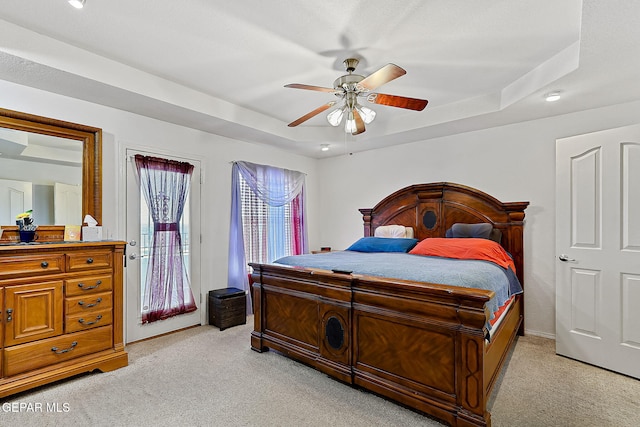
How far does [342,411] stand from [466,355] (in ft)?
2.98

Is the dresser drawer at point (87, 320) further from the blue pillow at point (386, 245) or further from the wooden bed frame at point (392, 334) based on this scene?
the blue pillow at point (386, 245)

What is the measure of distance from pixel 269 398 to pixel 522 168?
3.60m

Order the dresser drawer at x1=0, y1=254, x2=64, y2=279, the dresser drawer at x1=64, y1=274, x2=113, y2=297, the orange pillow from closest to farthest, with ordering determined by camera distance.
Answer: the dresser drawer at x1=0, y1=254, x2=64, y2=279 → the dresser drawer at x1=64, y1=274, x2=113, y2=297 → the orange pillow

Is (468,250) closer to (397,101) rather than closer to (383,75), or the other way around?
(397,101)

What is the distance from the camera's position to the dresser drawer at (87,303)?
255cm

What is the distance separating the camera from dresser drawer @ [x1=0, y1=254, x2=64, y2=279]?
7.47 feet

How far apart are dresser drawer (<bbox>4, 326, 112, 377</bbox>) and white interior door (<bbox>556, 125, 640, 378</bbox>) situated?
165 inches

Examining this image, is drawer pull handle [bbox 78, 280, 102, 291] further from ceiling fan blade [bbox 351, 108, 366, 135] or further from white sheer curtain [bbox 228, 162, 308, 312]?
ceiling fan blade [bbox 351, 108, 366, 135]

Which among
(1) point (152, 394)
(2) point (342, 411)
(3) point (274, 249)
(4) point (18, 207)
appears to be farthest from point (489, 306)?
(4) point (18, 207)

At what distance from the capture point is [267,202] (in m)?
4.78

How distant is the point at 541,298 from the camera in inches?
138

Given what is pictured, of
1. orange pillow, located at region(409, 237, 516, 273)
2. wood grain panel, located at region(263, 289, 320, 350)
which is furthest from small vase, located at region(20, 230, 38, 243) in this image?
orange pillow, located at region(409, 237, 516, 273)

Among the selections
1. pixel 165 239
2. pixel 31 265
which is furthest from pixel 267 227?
pixel 31 265

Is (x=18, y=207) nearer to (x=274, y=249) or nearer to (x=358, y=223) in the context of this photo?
(x=274, y=249)
